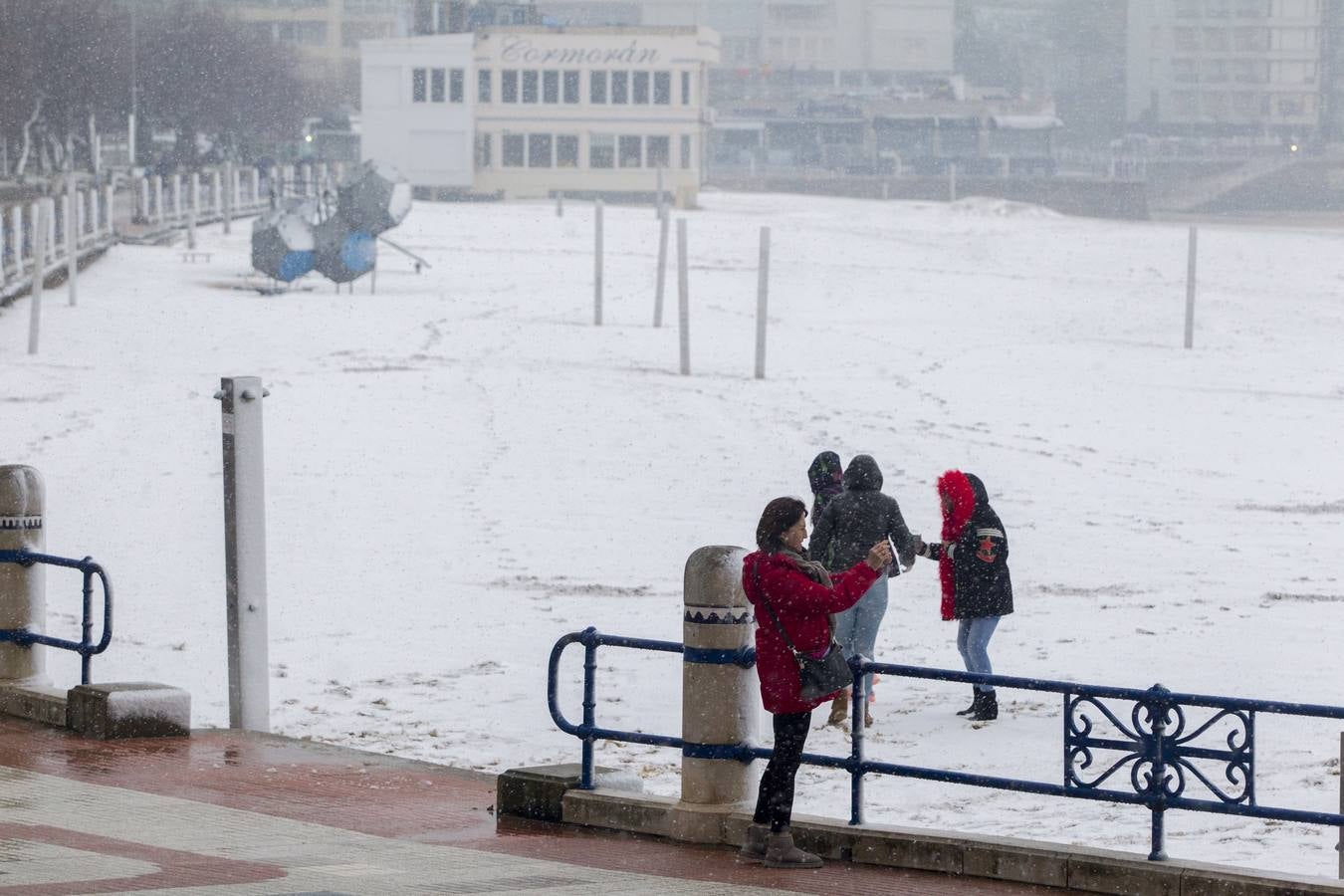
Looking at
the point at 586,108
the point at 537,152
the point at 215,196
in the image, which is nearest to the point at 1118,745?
the point at 215,196

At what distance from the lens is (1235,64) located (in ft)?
Result: 468

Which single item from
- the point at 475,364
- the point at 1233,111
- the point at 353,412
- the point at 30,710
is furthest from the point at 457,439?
the point at 1233,111

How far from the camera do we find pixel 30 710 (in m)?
10.5

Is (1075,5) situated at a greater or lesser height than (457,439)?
greater

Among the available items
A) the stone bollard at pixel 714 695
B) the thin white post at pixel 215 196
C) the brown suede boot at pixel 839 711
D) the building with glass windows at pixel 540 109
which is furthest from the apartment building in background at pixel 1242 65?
the stone bollard at pixel 714 695

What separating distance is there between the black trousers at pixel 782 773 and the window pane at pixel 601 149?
79086 millimetres

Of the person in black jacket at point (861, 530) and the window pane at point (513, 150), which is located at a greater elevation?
the window pane at point (513, 150)

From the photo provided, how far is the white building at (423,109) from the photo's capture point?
8394cm

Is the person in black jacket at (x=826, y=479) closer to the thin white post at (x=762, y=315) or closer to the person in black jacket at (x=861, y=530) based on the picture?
the person in black jacket at (x=861, y=530)

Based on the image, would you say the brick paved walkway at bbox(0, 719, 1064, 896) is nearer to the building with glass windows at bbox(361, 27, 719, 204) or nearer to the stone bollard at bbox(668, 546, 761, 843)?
the stone bollard at bbox(668, 546, 761, 843)

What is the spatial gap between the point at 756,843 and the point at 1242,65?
14366 centimetres

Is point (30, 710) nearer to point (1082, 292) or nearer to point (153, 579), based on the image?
point (153, 579)

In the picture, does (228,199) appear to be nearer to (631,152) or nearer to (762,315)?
(762,315)

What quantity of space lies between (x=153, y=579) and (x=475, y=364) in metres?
15.5
